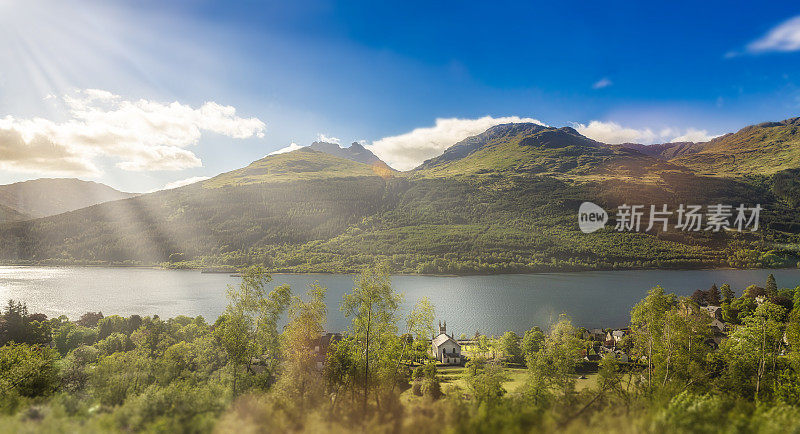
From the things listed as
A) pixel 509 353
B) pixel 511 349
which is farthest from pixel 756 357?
pixel 509 353

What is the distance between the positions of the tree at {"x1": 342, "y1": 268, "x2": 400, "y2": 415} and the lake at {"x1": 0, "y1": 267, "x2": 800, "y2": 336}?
114 feet

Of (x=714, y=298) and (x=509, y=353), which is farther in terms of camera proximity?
(x=714, y=298)

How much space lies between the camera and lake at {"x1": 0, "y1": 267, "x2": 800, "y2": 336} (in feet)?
223

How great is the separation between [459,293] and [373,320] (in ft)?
249

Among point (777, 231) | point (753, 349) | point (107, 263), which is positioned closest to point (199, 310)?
point (753, 349)

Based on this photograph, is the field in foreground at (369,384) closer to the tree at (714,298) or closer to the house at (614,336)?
the house at (614,336)

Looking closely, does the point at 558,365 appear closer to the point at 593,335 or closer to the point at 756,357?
the point at 756,357

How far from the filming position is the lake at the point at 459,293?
6788 centimetres

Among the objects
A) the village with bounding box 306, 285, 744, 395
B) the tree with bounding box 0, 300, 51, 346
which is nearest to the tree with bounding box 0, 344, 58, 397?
the village with bounding box 306, 285, 744, 395

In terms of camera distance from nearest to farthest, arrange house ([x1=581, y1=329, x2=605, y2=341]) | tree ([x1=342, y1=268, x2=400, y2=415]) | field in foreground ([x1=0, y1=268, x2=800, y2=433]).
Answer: field in foreground ([x1=0, y1=268, x2=800, y2=433]) → tree ([x1=342, y1=268, x2=400, y2=415]) → house ([x1=581, y1=329, x2=605, y2=341])

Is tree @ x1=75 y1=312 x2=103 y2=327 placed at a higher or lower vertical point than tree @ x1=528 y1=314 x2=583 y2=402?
lower

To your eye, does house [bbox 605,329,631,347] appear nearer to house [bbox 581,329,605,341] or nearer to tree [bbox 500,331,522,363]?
house [bbox 581,329,605,341]

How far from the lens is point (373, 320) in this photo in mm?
18047

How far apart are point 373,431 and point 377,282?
8.64 meters
